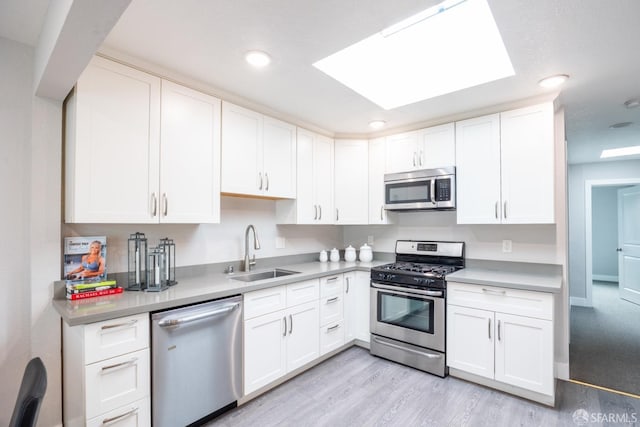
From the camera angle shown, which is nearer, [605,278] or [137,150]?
[137,150]

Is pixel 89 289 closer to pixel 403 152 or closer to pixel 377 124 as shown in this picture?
pixel 377 124

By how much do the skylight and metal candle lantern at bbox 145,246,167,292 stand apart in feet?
5.46

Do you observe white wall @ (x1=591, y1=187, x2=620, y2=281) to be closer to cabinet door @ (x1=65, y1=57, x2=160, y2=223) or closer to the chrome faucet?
the chrome faucet

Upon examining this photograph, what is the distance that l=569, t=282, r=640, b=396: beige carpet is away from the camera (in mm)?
2693

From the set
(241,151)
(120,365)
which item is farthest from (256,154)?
(120,365)

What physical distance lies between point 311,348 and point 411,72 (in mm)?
2500

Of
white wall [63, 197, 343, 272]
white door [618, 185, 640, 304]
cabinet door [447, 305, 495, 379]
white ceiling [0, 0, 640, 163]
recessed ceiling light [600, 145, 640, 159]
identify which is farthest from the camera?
white door [618, 185, 640, 304]

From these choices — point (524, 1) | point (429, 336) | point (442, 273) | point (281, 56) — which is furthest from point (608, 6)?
point (429, 336)

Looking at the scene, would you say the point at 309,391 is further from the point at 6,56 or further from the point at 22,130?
the point at 6,56

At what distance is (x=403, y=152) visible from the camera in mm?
3361

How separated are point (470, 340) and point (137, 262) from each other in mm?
2638

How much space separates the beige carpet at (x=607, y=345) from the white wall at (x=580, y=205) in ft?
1.46

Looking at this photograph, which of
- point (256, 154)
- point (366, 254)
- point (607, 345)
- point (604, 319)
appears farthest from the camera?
point (604, 319)

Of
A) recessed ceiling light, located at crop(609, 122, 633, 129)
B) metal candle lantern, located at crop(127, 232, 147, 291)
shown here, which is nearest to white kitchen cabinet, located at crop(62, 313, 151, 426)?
metal candle lantern, located at crop(127, 232, 147, 291)
